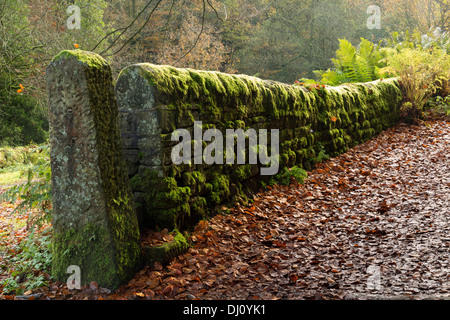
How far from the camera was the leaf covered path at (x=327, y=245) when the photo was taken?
3121 mm

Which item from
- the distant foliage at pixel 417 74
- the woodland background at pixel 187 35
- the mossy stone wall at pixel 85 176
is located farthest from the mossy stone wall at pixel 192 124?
the woodland background at pixel 187 35

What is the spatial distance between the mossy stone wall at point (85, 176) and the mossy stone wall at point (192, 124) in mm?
484

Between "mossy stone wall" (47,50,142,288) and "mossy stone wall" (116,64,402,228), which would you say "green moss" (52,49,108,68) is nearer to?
"mossy stone wall" (47,50,142,288)

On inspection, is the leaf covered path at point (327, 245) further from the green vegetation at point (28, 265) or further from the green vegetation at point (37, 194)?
the green vegetation at point (37, 194)

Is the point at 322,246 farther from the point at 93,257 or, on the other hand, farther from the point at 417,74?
the point at 417,74

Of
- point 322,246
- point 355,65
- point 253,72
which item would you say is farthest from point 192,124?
point 253,72

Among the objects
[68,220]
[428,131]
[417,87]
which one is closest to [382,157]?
[428,131]

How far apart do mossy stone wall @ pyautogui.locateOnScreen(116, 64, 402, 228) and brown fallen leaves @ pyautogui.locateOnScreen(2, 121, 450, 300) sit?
43 cm

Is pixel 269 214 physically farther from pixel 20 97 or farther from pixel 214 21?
pixel 214 21

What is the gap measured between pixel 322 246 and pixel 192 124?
1994mm

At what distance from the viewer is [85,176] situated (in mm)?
3188

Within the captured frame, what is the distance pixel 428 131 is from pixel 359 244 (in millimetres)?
6792

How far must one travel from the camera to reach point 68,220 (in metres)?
3.27

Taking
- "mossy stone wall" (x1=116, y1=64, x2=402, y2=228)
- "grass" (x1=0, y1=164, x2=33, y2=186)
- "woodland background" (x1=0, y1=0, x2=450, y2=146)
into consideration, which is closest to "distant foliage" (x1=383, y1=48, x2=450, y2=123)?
"mossy stone wall" (x1=116, y1=64, x2=402, y2=228)
